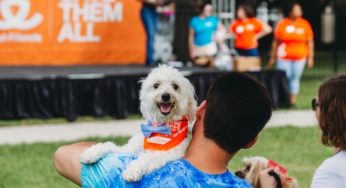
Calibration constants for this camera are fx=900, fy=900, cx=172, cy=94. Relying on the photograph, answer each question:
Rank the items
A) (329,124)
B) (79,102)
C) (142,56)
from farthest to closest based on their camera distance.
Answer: (142,56) < (79,102) < (329,124)

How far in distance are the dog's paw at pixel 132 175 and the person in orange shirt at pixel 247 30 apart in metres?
13.9

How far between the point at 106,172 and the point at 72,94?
10.4 metres

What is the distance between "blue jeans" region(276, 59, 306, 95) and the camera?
15273 mm

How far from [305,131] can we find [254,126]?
391 inches

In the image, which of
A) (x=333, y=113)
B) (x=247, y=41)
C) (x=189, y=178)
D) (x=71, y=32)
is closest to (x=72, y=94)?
(x=71, y=32)

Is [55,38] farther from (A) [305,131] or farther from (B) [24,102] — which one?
(A) [305,131]

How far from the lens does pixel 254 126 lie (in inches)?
119

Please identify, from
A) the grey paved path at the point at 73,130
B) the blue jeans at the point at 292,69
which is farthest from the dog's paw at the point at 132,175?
the blue jeans at the point at 292,69

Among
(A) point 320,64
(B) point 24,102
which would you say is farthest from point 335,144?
(A) point 320,64

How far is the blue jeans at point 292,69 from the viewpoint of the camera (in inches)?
601

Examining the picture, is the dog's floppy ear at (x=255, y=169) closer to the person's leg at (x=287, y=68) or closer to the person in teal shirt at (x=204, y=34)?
the person's leg at (x=287, y=68)

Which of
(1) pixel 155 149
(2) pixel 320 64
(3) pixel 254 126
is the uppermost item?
(3) pixel 254 126

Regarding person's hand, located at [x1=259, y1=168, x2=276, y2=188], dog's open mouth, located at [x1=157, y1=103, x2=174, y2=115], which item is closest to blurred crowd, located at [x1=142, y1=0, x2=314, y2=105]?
dog's open mouth, located at [x1=157, y1=103, x2=174, y2=115]

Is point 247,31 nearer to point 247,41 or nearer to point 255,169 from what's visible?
point 247,41
